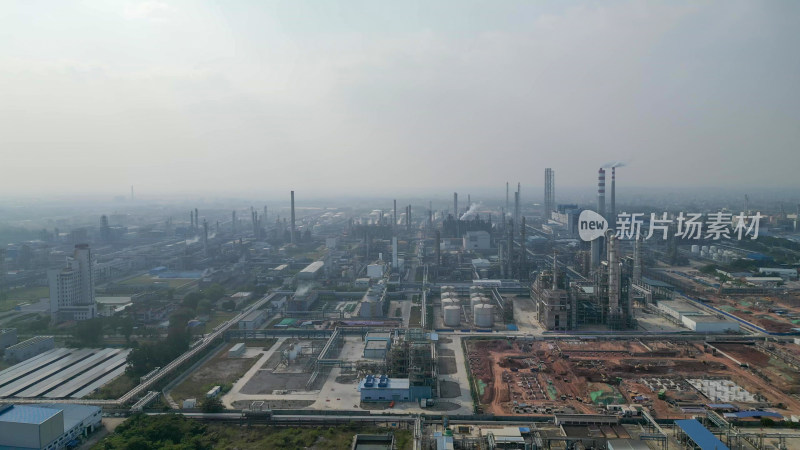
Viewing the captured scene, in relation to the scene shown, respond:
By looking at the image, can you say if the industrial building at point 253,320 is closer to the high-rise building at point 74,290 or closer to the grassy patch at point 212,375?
the grassy patch at point 212,375

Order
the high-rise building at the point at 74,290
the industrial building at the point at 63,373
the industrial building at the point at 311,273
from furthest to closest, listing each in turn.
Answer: the industrial building at the point at 311,273 < the high-rise building at the point at 74,290 < the industrial building at the point at 63,373

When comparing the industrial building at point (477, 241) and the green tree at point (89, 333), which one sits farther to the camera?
the industrial building at point (477, 241)

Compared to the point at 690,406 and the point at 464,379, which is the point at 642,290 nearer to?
the point at 690,406

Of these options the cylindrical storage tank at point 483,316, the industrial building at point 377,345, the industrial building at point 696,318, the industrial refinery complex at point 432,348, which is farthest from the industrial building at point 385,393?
the industrial building at point 696,318

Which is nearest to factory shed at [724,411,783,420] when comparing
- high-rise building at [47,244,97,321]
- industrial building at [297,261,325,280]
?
industrial building at [297,261,325,280]

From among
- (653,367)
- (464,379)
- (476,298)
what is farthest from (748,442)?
(476,298)

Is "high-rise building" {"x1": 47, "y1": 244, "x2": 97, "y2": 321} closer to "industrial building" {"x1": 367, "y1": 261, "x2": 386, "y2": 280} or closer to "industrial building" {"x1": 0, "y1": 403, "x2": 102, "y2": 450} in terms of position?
"industrial building" {"x1": 0, "y1": 403, "x2": 102, "y2": 450}

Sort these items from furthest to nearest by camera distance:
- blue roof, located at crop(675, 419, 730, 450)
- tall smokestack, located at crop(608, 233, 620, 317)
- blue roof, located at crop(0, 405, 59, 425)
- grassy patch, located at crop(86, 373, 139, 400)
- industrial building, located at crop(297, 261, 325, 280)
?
industrial building, located at crop(297, 261, 325, 280)
tall smokestack, located at crop(608, 233, 620, 317)
grassy patch, located at crop(86, 373, 139, 400)
blue roof, located at crop(0, 405, 59, 425)
blue roof, located at crop(675, 419, 730, 450)
